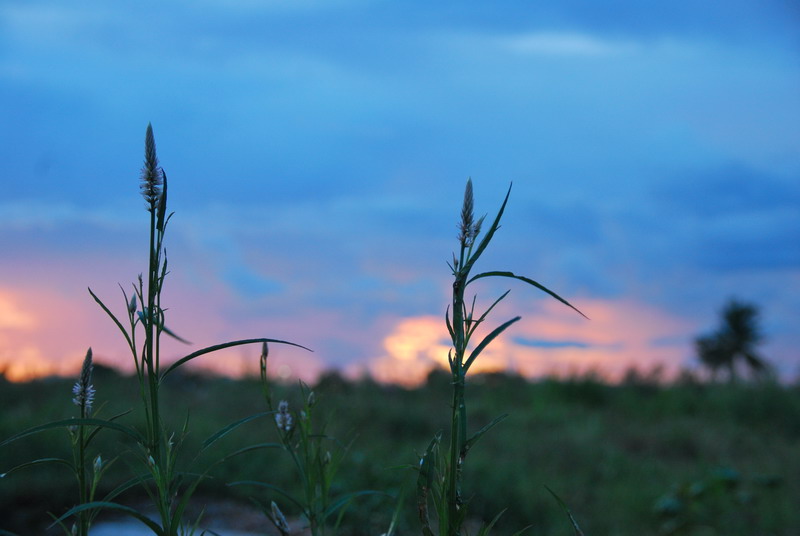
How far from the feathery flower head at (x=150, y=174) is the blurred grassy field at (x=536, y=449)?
2017 mm

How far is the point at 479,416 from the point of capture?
9.42 metres

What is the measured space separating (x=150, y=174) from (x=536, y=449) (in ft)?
23.5

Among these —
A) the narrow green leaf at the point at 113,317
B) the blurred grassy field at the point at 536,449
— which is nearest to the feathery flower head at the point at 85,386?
the narrow green leaf at the point at 113,317

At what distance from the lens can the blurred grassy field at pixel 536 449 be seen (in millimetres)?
5039

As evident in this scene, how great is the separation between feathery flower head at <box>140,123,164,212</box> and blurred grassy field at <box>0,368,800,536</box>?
2017mm

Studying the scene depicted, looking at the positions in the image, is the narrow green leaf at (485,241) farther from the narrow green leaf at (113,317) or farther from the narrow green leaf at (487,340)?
the narrow green leaf at (113,317)

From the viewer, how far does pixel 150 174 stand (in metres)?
1.06

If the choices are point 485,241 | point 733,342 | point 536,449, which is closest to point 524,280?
point 485,241

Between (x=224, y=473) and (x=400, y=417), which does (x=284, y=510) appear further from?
(x=400, y=417)

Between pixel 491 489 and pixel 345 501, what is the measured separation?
4383 mm

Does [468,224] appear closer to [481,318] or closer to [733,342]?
[481,318]

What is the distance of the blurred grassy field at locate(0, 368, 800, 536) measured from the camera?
5.04 m

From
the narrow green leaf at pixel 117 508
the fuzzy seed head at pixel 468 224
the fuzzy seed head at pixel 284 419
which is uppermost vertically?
the fuzzy seed head at pixel 468 224

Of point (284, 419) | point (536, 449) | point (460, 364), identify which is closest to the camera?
point (460, 364)
